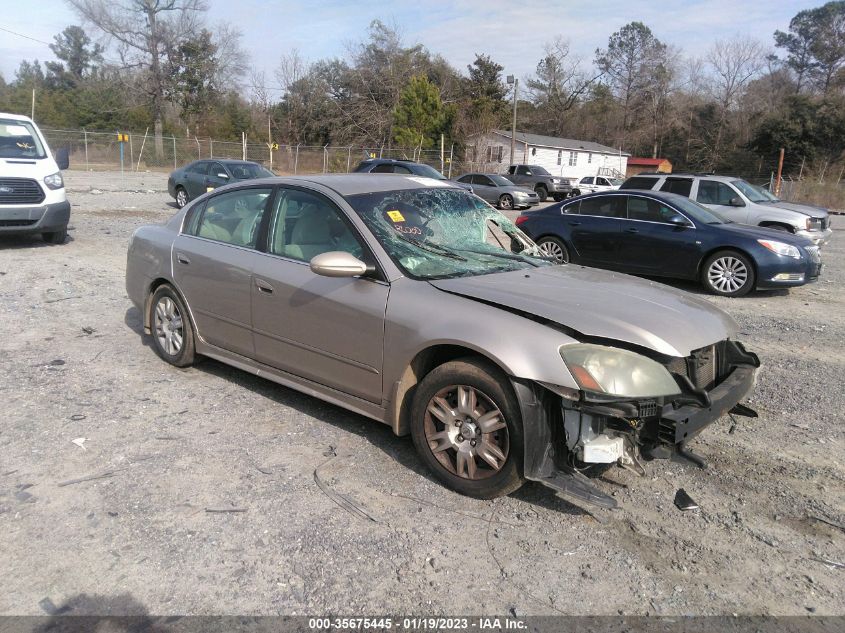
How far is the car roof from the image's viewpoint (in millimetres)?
4414

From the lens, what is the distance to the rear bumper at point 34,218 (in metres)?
10.3

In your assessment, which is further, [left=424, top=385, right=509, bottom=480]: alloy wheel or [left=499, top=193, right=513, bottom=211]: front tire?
[left=499, top=193, right=513, bottom=211]: front tire

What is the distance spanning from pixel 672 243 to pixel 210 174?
1351cm

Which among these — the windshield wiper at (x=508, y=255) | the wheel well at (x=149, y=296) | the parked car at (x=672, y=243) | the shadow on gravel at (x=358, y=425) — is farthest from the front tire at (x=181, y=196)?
the windshield wiper at (x=508, y=255)

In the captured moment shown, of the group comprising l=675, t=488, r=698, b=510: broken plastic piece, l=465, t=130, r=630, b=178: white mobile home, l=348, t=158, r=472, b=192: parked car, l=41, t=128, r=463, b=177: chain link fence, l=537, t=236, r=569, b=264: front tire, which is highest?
l=465, t=130, r=630, b=178: white mobile home

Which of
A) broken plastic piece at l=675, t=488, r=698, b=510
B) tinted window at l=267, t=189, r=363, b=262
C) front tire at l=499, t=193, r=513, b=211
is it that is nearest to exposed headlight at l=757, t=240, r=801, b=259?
broken plastic piece at l=675, t=488, r=698, b=510

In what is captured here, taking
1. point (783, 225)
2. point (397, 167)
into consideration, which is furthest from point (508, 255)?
point (397, 167)

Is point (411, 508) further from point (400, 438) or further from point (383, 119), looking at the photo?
point (383, 119)

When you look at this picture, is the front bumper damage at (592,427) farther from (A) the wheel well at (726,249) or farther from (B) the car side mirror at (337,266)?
(A) the wheel well at (726,249)

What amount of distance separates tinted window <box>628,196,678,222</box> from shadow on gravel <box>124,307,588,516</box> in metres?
6.84

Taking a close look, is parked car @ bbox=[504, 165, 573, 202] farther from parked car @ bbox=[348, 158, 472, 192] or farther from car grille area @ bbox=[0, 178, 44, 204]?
car grille area @ bbox=[0, 178, 44, 204]

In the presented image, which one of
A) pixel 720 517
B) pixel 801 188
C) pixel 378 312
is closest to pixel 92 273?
pixel 378 312

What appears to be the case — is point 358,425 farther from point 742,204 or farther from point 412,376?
point 742,204

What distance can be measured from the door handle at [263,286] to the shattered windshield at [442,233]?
800 millimetres
